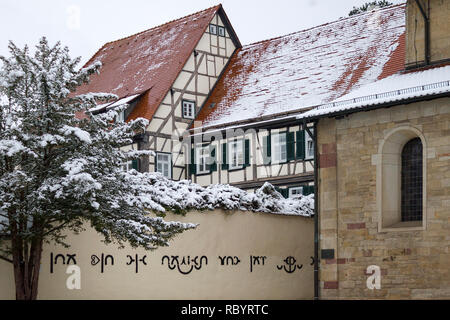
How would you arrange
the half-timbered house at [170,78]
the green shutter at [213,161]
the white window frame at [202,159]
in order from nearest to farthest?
the green shutter at [213,161], the white window frame at [202,159], the half-timbered house at [170,78]

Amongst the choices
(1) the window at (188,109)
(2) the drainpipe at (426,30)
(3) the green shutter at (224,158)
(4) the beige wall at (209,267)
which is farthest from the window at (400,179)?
(1) the window at (188,109)

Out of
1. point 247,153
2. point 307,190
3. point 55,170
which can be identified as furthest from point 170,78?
point 55,170

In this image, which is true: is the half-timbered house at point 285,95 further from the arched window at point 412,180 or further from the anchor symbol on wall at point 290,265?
the arched window at point 412,180

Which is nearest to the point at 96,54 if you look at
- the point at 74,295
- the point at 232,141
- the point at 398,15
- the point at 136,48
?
the point at 136,48

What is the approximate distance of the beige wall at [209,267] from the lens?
55.7 feet

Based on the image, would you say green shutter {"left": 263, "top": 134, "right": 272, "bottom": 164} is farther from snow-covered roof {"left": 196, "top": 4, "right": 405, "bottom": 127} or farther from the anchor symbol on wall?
the anchor symbol on wall

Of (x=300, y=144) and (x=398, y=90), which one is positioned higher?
(x=398, y=90)

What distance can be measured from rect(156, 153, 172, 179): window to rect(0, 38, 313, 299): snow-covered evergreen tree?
47.5ft

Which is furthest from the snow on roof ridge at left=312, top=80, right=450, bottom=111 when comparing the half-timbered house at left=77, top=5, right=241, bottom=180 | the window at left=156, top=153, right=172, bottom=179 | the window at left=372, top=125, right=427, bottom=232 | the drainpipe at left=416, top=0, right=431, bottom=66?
the half-timbered house at left=77, top=5, right=241, bottom=180

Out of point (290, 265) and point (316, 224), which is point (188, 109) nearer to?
point (290, 265)

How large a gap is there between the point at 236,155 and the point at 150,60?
7.45 metres

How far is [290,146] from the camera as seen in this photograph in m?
28.3

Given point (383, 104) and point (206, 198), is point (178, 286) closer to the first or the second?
point (206, 198)

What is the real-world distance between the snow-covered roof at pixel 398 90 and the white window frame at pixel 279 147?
25.4ft
